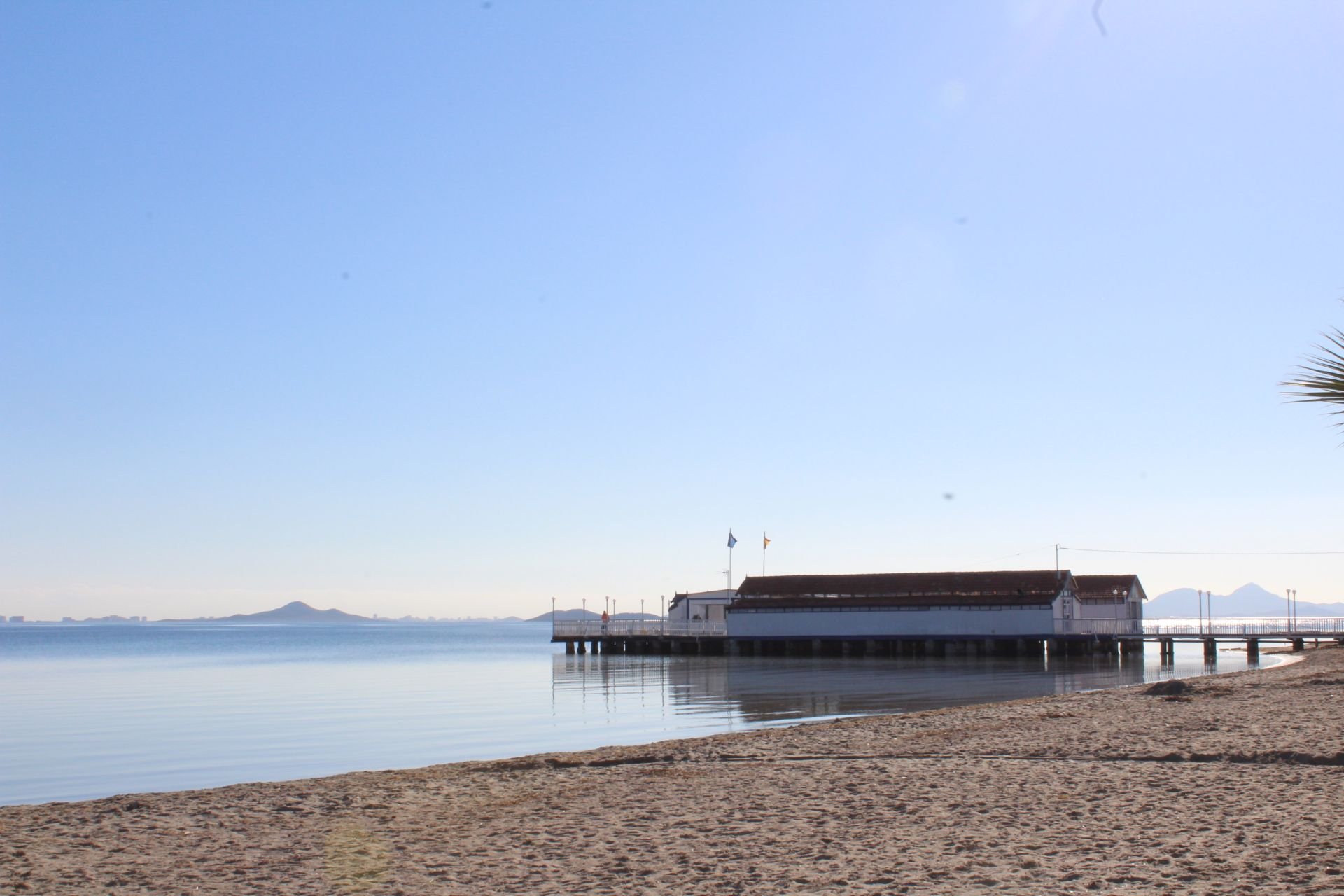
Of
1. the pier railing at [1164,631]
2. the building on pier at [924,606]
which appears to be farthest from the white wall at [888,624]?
the pier railing at [1164,631]

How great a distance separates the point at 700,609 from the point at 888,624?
15249mm

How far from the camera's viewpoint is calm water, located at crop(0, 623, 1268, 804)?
2239 centimetres

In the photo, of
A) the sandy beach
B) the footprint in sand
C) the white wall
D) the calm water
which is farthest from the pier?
the footprint in sand

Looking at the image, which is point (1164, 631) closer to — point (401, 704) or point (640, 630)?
point (640, 630)

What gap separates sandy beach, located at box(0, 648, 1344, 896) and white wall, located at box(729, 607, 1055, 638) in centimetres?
4747

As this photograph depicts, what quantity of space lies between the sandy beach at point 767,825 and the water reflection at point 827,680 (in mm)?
13696

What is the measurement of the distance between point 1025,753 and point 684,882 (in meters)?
7.72

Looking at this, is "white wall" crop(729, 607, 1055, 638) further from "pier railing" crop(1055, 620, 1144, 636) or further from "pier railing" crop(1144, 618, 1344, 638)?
"pier railing" crop(1144, 618, 1344, 638)

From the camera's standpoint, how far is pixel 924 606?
6494 cm

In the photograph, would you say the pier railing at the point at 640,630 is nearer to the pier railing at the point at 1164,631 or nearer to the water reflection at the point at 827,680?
→ the water reflection at the point at 827,680

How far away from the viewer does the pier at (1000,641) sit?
6219 cm

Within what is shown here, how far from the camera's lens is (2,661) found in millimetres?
73562

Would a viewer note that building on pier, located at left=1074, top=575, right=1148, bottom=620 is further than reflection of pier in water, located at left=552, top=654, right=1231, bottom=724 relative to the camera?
Yes

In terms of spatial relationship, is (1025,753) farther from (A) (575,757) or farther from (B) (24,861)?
(B) (24,861)
